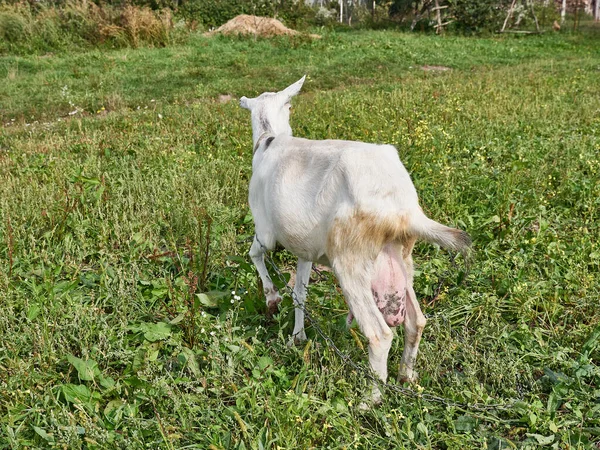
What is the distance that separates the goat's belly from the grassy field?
0.38 meters

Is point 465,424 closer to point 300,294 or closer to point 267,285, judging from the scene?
point 300,294

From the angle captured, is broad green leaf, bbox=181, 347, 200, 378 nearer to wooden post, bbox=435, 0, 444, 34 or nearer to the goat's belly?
the goat's belly

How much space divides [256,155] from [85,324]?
61.5 inches

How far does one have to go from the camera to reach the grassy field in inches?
111

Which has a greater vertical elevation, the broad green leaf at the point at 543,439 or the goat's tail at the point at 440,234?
the goat's tail at the point at 440,234

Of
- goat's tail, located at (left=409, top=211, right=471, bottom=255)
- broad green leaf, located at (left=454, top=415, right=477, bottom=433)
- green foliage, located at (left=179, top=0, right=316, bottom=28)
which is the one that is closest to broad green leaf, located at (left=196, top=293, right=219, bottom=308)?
goat's tail, located at (left=409, top=211, right=471, bottom=255)

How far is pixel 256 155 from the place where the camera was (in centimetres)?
389

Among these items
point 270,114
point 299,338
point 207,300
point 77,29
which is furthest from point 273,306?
point 77,29

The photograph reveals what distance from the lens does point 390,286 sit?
3.00m

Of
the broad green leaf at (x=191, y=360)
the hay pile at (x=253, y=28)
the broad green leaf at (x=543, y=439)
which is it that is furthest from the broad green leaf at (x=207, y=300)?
the hay pile at (x=253, y=28)

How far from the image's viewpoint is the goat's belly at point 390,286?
9.79ft

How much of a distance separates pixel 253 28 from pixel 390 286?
670 inches

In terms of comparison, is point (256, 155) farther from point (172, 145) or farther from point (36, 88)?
point (36, 88)

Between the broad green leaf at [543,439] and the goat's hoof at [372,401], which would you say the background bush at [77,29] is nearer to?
the goat's hoof at [372,401]
